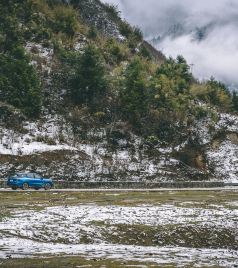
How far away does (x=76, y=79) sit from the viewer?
7125 centimetres

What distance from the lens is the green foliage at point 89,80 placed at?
69688 millimetres

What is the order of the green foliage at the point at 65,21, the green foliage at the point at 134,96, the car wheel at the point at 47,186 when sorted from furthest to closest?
the green foliage at the point at 65,21, the green foliage at the point at 134,96, the car wheel at the point at 47,186

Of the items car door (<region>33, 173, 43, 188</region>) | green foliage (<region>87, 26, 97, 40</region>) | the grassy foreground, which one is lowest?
the grassy foreground

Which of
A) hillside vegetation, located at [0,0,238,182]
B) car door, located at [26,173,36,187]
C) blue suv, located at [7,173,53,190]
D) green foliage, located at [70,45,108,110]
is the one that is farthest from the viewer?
green foliage, located at [70,45,108,110]

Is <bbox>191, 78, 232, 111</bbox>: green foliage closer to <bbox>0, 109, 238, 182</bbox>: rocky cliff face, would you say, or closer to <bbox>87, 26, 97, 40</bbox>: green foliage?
<bbox>0, 109, 238, 182</bbox>: rocky cliff face

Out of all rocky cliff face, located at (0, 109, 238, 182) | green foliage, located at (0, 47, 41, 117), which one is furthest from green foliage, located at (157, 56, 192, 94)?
green foliage, located at (0, 47, 41, 117)

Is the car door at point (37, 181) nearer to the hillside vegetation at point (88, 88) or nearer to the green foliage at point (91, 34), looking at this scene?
the hillside vegetation at point (88, 88)

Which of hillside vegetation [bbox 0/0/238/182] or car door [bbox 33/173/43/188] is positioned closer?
car door [bbox 33/173/43/188]

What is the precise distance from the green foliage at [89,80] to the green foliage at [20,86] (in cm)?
638

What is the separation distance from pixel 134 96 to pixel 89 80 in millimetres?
6717

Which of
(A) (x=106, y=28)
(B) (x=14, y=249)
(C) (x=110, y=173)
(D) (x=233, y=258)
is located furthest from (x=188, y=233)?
(A) (x=106, y=28)

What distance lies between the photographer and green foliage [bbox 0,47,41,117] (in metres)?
65.2

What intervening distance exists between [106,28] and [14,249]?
291 feet

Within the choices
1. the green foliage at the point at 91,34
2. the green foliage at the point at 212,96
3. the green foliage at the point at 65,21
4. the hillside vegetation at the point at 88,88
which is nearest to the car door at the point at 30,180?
the hillside vegetation at the point at 88,88
